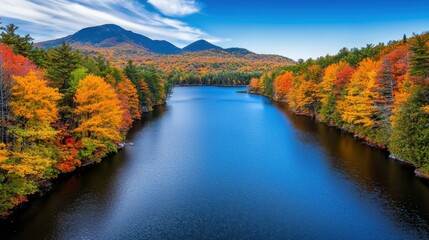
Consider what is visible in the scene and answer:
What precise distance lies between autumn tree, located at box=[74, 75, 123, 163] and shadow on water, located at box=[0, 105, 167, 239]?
6.45ft

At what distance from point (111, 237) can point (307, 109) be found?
6952 centimetres

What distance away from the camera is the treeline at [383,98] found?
1321 inches

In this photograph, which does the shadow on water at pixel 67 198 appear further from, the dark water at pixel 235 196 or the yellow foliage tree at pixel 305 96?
the yellow foliage tree at pixel 305 96

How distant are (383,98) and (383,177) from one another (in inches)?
686

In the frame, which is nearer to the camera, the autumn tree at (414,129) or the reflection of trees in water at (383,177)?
the reflection of trees in water at (383,177)

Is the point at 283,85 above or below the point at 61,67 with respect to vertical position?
below

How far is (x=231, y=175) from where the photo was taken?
115 ft

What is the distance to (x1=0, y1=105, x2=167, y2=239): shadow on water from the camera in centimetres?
2305

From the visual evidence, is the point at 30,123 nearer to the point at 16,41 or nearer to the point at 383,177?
the point at 16,41

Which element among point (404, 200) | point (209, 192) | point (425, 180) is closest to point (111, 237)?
point (209, 192)

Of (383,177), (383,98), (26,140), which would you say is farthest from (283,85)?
(26,140)

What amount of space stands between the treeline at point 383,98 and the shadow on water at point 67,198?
3264 cm

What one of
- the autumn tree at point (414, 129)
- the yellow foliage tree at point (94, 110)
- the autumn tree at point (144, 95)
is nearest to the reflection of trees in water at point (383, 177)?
the autumn tree at point (414, 129)

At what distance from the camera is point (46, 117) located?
95.4 ft
